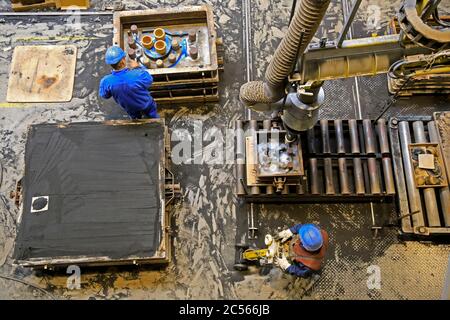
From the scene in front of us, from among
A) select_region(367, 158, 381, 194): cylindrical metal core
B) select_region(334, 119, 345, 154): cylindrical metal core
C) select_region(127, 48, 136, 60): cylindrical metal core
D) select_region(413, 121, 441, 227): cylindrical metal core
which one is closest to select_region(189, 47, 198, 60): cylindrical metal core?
select_region(127, 48, 136, 60): cylindrical metal core

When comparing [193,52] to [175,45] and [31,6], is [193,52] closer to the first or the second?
[175,45]

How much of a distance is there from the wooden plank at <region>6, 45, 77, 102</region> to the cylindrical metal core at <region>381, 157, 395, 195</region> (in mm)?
3918

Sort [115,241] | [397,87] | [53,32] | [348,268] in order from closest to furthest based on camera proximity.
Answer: [115,241] → [348,268] → [397,87] → [53,32]

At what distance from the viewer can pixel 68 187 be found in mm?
4395

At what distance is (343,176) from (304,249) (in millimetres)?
1098

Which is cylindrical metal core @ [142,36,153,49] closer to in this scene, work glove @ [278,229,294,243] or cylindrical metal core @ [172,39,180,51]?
cylindrical metal core @ [172,39,180,51]

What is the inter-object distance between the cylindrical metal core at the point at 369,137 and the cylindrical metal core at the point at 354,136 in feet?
0.32

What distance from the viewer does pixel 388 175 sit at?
461 centimetres

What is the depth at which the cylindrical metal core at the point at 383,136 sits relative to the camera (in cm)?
474

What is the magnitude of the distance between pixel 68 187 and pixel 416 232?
3.68m

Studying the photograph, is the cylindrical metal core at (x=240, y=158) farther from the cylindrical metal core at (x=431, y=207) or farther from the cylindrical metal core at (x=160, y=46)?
the cylindrical metal core at (x=431, y=207)

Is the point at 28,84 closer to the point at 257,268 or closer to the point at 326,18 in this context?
the point at 257,268

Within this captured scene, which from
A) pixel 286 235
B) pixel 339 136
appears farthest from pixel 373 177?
pixel 286 235
